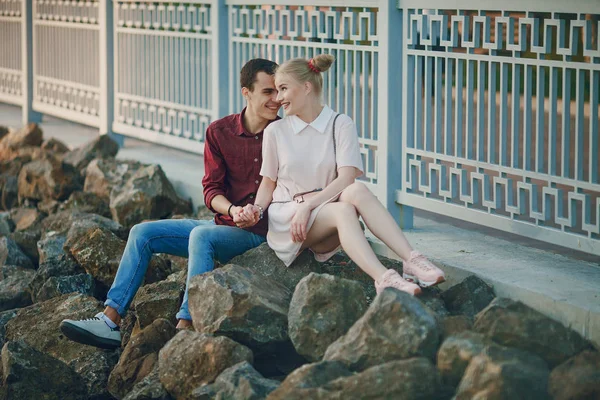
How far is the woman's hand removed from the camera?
17.3ft

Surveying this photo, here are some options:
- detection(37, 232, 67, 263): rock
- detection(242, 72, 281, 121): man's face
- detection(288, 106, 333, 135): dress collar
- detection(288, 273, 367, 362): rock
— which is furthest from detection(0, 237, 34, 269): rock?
detection(288, 273, 367, 362): rock

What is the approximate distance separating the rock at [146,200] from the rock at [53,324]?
6.60 ft

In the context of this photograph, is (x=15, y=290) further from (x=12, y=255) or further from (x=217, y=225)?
(x=217, y=225)

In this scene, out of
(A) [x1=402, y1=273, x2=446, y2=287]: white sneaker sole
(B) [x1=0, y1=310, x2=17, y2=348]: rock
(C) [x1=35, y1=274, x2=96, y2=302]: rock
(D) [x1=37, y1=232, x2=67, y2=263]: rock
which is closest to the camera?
(A) [x1=402, y1=273, x2=446, y2=287]: white sneaker sole

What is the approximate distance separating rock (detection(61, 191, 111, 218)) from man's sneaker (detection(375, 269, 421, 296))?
14.7ft

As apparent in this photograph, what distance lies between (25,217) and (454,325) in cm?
557

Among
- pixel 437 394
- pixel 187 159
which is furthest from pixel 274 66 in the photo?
pixel 187 159

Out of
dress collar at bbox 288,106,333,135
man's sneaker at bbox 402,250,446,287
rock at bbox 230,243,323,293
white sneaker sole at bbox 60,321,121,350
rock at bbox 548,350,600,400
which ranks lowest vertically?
white sneaker sole at bbox 60,321,121,350

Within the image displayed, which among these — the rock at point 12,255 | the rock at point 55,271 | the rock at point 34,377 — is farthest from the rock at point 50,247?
the rock at point 34,377

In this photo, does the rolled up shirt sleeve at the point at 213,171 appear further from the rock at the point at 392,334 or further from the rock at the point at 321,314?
the rock at the point at 392,334

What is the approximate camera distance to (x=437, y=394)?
421cm

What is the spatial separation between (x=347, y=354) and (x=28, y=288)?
3219mm

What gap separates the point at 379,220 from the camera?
→ 5.18 meters

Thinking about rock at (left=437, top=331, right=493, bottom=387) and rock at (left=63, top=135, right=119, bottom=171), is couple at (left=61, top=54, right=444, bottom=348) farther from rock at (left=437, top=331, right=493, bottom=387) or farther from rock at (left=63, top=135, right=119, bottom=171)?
rock at (left=63, top=135, right=119, bottom=171)
